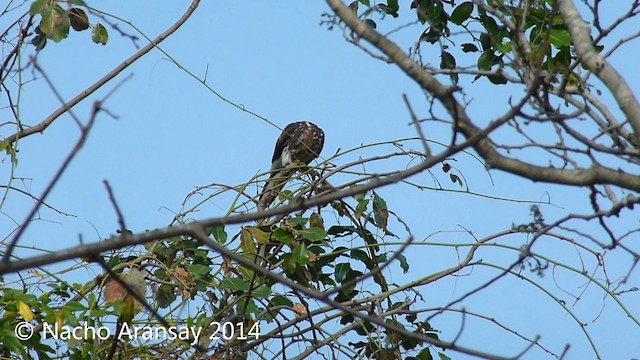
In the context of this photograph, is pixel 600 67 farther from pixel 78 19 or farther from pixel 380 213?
pixel 78 19

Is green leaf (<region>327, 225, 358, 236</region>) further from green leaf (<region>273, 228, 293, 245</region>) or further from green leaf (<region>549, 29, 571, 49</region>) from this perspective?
green leaf (<region>549, 29, 571, 49</region>)

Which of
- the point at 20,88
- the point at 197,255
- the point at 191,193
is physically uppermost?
the point at 20,88

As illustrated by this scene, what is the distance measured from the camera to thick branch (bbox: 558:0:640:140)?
1.46 m

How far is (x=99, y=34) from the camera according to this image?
3.23 m

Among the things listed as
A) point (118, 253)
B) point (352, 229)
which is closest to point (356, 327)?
point (352, 229)

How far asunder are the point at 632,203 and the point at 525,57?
0.45 metres

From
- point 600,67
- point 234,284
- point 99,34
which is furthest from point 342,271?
point 600,67

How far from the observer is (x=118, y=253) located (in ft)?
9.92

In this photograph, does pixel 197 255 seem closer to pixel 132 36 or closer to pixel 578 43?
pixel 132 36

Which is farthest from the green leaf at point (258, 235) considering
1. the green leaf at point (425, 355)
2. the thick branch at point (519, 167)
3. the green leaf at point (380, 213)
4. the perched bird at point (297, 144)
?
the perched bird at point (297, 144)

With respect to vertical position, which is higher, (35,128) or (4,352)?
(35,128)

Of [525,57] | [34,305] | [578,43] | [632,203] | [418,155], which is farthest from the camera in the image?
[418,155]

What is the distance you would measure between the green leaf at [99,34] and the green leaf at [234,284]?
43.4 inches

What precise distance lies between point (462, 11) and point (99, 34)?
1.32 m
